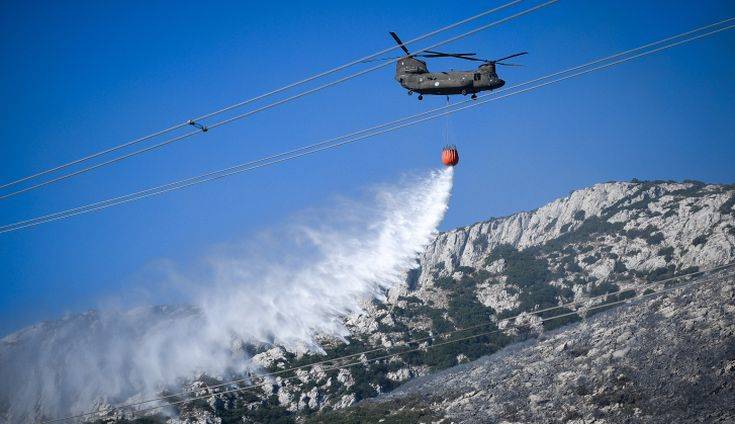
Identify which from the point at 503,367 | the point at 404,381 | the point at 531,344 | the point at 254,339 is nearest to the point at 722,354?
the point at 503,367

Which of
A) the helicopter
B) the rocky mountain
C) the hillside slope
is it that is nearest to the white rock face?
the rocky mountain

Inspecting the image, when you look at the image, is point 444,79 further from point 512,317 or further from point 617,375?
point 512,317

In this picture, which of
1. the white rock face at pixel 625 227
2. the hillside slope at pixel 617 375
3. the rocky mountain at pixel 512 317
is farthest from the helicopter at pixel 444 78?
the white rock face at pixel 625 227

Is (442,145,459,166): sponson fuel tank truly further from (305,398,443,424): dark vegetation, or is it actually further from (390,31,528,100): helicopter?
(305,398,443,424): dark vegetation

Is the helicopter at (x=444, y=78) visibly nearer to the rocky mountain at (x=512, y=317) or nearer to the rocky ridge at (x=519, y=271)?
the rocky mountain at (x=512, y=317)

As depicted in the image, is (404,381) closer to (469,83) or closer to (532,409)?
(532,409)

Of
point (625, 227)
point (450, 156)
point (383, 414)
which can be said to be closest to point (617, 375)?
point (383, 414)

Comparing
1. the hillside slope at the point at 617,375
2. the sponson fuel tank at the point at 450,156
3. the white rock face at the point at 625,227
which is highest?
the white rock face at the point at 625,227
